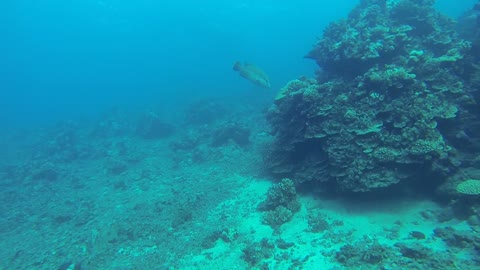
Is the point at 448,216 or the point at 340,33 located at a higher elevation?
the point at 340,33

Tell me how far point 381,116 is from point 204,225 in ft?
22.5

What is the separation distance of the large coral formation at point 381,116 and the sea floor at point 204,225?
1.08 metres

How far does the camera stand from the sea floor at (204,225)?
Answer: 24.9 ft

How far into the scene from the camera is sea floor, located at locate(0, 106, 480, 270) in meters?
7.58

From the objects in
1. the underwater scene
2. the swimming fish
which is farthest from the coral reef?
the swimming fish

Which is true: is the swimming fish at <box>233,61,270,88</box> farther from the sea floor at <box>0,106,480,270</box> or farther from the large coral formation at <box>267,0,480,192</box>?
the sea floor at <box>0,106,480,270</box>

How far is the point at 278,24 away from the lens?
513ft

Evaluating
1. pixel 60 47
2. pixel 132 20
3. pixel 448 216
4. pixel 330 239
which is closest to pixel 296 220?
pixel 330 239

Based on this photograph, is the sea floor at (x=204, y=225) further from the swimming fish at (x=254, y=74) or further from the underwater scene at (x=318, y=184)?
the swimming fish at (x=254, y=74)

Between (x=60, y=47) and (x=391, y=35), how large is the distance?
176m

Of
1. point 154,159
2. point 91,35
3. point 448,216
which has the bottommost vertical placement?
point 154,159

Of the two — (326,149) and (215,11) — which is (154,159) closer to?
(326,149)

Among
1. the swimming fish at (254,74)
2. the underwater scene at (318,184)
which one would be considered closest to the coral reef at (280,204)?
the underwater scene at (318,184)

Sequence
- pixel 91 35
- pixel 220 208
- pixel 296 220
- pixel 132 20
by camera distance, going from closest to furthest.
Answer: pixel 296 220 < pixel 220 208 < pixel 132 20 < pixel 91 35
